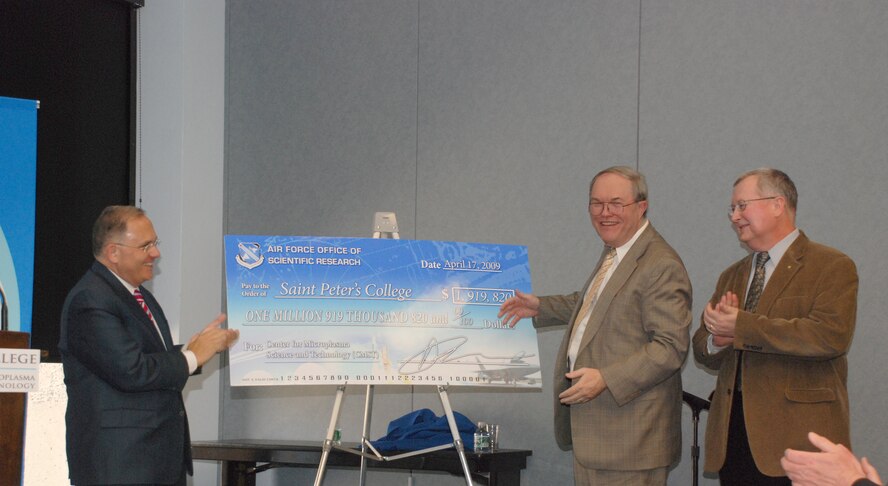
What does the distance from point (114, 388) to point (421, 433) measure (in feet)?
5.94

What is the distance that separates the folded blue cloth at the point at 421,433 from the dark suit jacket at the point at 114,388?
4.90 feet

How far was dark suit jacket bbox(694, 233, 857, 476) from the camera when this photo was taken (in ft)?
9.70

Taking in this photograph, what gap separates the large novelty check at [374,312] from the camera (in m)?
3.61

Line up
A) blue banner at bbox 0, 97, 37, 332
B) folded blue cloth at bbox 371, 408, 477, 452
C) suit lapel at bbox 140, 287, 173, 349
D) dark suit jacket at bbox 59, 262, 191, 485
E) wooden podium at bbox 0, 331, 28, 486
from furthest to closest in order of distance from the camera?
blue banner at bbox 0, 97, 37, 332, folded blue cloth at bbox 371, 408, 477, 452, suit lapel at bbox 140, 287, 173, 349, wooden podium at bbox 0, 331, 28, 486, dark suit jacket at bbox 59, 262, 191, 485

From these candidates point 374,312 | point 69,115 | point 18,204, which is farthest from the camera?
point 69,115

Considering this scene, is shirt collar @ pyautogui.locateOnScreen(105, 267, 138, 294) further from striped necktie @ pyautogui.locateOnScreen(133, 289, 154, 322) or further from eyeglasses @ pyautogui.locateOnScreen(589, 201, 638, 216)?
eyeglasses @ pyautogui.locateOnScreen(589, 201, 638, 216)

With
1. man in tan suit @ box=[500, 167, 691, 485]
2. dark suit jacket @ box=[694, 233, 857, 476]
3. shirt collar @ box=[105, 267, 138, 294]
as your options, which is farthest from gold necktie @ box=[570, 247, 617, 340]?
shirt collar @ box=[105, 267, 138, 294]

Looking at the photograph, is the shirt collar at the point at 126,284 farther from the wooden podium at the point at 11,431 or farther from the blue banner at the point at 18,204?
the blue banner at the point at 18,204

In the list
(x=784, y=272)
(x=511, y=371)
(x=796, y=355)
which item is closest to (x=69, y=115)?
(x=511, y=371)

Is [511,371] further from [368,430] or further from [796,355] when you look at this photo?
[796,355]

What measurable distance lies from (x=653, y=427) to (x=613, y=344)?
0.31 m

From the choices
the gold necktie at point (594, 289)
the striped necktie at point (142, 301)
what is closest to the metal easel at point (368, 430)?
the gold necktie at point (594, 289)

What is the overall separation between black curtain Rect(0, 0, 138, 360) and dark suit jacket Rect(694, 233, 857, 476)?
4047mm

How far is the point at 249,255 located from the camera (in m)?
3.61
